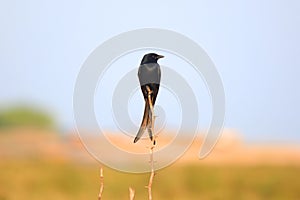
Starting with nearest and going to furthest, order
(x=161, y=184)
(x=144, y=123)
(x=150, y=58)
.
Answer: (x=144, y=123)
(x=150, y=58)
(x=161, y=184)

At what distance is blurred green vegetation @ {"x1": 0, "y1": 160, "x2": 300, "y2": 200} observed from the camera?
991 centimetres

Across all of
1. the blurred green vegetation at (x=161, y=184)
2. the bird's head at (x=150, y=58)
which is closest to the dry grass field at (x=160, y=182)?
the blurred green vegetation at (x=161, y=184)

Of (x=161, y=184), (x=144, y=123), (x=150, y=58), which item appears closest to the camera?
(x=144, y=123)

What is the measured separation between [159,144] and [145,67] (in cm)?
35

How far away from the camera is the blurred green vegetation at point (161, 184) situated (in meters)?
9.91

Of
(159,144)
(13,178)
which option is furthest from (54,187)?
(159,144)

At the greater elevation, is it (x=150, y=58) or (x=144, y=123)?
(x=150, y=58)

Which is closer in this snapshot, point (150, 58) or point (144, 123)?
point (144, 123)

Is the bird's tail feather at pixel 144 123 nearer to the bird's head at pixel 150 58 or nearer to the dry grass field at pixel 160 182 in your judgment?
the bird's head at pixel 150 58

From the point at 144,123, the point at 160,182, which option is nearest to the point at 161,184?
the point at 160,182

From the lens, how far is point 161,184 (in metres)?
10.5

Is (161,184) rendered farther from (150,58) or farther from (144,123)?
(144,123)

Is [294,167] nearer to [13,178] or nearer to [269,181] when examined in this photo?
[269,181]

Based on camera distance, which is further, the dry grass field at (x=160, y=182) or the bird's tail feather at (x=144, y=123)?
the dry grass field at (x=160, y=182)
